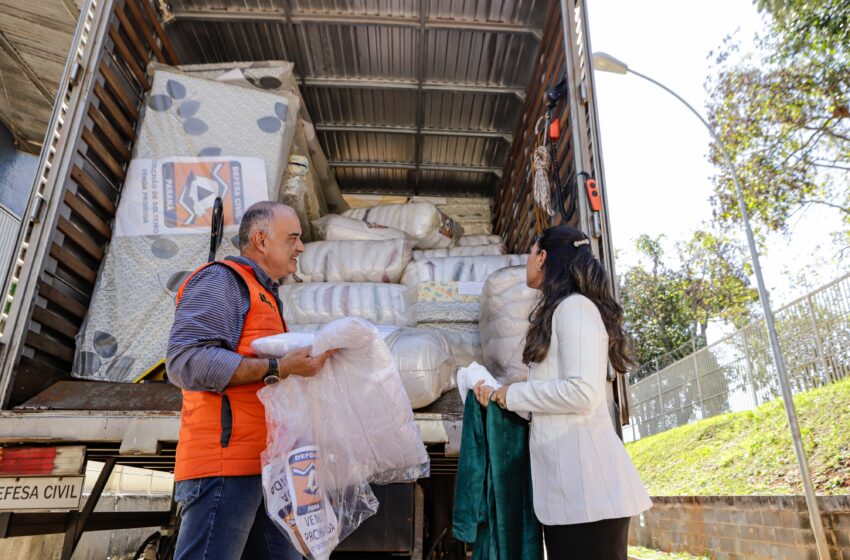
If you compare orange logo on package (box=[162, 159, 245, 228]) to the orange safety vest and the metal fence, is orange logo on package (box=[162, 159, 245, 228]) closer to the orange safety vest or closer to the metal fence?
the orange safety vest

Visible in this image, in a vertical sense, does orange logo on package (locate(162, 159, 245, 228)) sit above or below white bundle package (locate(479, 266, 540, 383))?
above

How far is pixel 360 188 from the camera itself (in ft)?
18.0

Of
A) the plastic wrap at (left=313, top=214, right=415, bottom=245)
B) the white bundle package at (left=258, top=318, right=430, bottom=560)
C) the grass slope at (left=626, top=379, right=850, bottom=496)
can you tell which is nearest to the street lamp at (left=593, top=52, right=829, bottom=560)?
the grass slope at (left=626, top=379, right=850, bottom=496)

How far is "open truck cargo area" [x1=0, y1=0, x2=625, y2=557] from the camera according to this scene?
2148mm

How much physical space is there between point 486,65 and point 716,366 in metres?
7.20

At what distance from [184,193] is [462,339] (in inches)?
62.7

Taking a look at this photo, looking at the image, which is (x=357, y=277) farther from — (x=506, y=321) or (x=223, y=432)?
(x=223, y=432)

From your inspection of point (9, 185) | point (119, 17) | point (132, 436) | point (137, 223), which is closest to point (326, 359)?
point (132, 436)

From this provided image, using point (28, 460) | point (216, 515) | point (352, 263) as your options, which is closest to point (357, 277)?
point (352, 263)

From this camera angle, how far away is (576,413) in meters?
1.51

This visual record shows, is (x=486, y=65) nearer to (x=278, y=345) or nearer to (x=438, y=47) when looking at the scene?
(x=438, y=47)

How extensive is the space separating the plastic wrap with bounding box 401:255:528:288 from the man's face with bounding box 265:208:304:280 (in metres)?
1.58

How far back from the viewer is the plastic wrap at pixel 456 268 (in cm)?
317

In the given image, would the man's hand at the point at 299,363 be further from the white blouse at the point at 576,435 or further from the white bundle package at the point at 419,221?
the white bundle package at the point at 419,221
